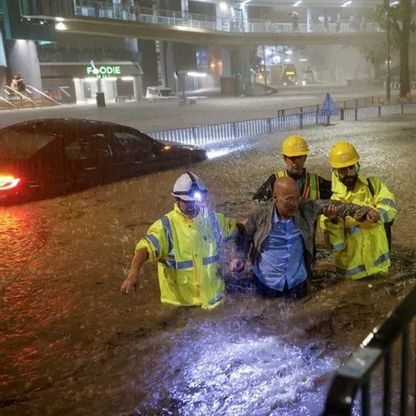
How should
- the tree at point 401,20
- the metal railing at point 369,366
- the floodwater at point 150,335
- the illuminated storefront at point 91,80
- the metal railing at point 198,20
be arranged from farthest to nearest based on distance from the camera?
the illuminated storefront at point 91,80
the metal railing at point 198,20
the tree at point 401,20
the floodwater at point 150,335
the metal railing at point 369,366

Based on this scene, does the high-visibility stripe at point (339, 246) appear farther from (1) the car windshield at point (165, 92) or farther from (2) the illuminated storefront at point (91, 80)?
(1) the car windshield at point (165, 92)

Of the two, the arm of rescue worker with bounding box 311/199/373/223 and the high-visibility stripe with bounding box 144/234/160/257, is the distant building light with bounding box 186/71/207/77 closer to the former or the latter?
the arm of rescue worker with bounding box 311/199/373/223

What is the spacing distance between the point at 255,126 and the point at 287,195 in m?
13.2

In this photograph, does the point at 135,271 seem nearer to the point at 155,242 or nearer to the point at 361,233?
the point at 155,242

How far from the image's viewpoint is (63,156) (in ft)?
27.8

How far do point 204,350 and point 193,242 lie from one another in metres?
0.80

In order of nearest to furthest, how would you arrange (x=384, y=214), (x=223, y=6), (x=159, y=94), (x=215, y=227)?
1. (x=215, y=227)
2. (x=384, y=214)
3. (x=159, y=94)
4. (x=223, y=6)

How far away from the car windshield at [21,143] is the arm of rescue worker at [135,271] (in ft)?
15.8

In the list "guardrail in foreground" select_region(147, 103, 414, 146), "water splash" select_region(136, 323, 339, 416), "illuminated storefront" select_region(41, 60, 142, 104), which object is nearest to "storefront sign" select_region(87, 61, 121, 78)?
"illuminated storefront" select_region(41, 60, 142, 104)

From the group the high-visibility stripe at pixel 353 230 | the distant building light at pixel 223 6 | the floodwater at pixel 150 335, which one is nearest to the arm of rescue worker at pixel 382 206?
the high-visibility stripe at pixel 353 230

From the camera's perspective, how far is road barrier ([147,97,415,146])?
14719mm

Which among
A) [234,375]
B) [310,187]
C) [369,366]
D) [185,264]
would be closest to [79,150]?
[310,187]

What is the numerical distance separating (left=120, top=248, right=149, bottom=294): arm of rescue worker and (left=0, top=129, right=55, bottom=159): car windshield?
4.80 meters

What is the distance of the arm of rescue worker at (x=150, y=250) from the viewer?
3.83 meters
